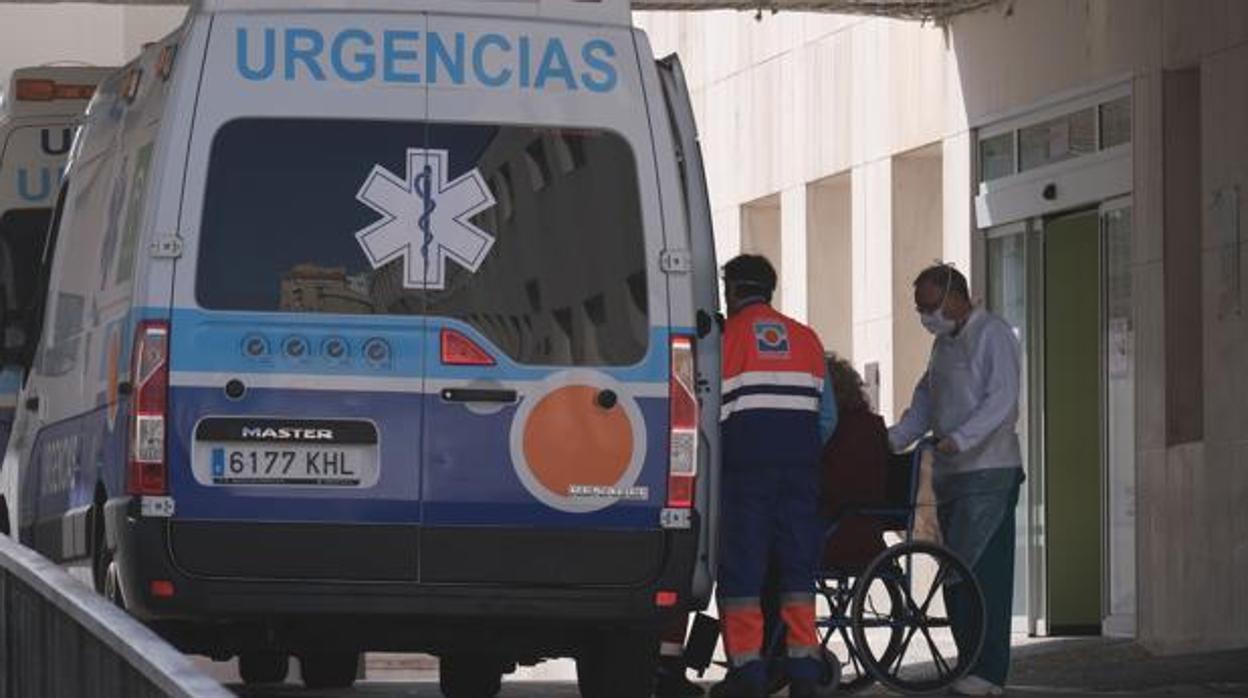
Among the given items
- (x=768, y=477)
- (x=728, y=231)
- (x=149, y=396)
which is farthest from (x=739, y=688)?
(x=728, y=231)

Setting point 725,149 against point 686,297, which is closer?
point 686,297

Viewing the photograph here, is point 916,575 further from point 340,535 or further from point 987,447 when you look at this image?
point 340,535

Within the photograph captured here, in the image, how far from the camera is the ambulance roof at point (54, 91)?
69.1ft

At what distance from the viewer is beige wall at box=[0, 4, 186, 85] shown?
57.6 m

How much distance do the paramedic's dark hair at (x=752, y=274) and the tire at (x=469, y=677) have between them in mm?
1927

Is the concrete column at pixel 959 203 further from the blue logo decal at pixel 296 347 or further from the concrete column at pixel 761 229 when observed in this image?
the blue logo decal at pixel 296 347

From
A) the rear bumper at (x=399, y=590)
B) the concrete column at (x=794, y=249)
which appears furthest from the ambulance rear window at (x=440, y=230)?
the concrete column at (x=794, y=249)

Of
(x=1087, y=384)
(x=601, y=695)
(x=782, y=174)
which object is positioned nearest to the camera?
(x=601, y=695)

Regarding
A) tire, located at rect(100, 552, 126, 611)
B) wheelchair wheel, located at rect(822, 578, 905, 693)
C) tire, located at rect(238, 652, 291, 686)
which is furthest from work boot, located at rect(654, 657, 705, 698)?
tire, located at rect(100, 552, 126, 611)

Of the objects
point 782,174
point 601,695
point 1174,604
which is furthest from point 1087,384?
point 601,695

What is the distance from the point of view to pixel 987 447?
15922 millimetres

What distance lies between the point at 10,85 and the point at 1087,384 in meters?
7.03

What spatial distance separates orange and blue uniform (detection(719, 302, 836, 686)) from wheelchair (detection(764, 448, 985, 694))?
0.51m

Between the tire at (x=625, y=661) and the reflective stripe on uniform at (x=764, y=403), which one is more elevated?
the reflective stripe on uniform at (x=764, y=403)
